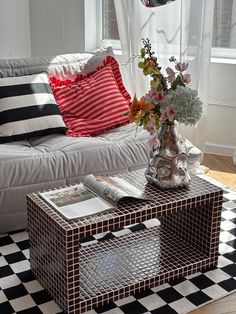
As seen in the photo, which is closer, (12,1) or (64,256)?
(64,256)

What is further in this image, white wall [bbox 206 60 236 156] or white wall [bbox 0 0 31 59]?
white wall [bbox 0 0 31 59]

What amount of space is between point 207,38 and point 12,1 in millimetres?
1543

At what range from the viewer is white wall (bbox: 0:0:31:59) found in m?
4.05

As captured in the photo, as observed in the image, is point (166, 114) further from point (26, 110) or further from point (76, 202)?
point (26, 110)

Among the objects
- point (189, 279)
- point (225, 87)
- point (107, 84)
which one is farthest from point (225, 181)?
point (189, 279)

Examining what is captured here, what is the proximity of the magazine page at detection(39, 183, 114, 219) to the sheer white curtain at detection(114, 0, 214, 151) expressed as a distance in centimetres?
167

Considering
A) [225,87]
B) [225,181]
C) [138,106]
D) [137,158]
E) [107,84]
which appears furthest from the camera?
[225,87]

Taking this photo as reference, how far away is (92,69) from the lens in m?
3.40

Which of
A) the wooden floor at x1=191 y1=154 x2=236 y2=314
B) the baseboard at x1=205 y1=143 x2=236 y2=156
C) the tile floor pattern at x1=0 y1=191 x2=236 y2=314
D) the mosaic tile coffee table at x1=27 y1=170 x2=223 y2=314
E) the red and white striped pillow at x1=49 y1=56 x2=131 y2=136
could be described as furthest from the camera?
the baseboard at x1=205 y1=143 x2=236 y2=156

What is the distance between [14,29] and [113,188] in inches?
94.1

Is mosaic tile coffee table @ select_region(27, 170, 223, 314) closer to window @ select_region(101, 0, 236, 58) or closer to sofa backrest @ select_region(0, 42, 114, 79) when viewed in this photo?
sofa backrest @ select_region(0, 42, 114, 79)

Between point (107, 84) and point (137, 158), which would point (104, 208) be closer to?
point (137, 158)

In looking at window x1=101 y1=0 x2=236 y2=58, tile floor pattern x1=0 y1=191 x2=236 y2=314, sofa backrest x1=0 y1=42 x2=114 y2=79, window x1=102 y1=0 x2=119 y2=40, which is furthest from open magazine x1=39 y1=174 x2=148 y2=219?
window x1=102 y1=0 x2=119 y2=40

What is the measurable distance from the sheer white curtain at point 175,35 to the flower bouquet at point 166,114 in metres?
1.47
